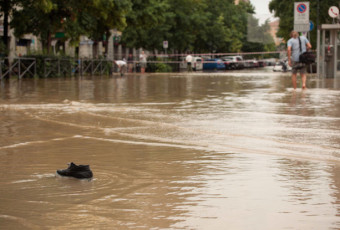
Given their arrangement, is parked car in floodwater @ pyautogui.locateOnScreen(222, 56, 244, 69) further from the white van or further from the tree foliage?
the tree foliage

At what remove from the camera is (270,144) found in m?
8.08

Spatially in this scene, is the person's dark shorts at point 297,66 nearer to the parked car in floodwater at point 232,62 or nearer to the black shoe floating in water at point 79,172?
the black shoe floating in water at point 79,172

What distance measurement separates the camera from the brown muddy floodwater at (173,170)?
4504 millimetres

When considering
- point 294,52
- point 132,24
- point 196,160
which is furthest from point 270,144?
point 132,24

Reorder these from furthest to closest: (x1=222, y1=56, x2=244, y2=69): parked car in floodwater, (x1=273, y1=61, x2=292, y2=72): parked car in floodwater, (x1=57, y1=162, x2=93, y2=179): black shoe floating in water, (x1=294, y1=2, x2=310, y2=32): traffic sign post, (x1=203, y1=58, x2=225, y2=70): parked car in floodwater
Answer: (x1=222, y1=56, x2=244, y2=69): parked car in floodwater, (x1=203, y1=58, x2=225, y2=70): parked car in floodwater, (x1=273, y1=61, x2=292, y2=72): parked car in floodwater, (x1=294, y1=2, x2=310, y2=32): traffic sign post, (x1=57, y1=162, x2=93, y2=179): black shoe floating in water

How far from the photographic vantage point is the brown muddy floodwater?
14.8 feet

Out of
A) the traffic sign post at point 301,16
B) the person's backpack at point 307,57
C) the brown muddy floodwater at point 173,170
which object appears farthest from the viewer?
the traffic sign post at point 301,16

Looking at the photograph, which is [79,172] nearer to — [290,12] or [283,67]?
[290,12]

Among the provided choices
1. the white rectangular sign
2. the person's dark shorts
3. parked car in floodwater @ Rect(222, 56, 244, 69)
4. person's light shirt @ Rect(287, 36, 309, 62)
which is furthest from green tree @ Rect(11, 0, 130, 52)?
parked car in floodwater @ Rect(222, 56, 244, 69)

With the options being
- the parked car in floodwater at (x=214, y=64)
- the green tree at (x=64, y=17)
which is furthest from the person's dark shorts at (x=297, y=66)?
the parked car in floodwater at (x=214, y=64)

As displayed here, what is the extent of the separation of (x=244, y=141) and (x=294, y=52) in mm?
12673

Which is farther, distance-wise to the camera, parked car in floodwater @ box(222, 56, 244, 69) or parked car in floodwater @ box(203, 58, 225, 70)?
parked car in floodwater @ box(222, 56, 244, 69)

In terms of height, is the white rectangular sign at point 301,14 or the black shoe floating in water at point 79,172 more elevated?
the white rectangular sign at point 301,14

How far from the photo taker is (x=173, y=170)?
6324 millimetres
